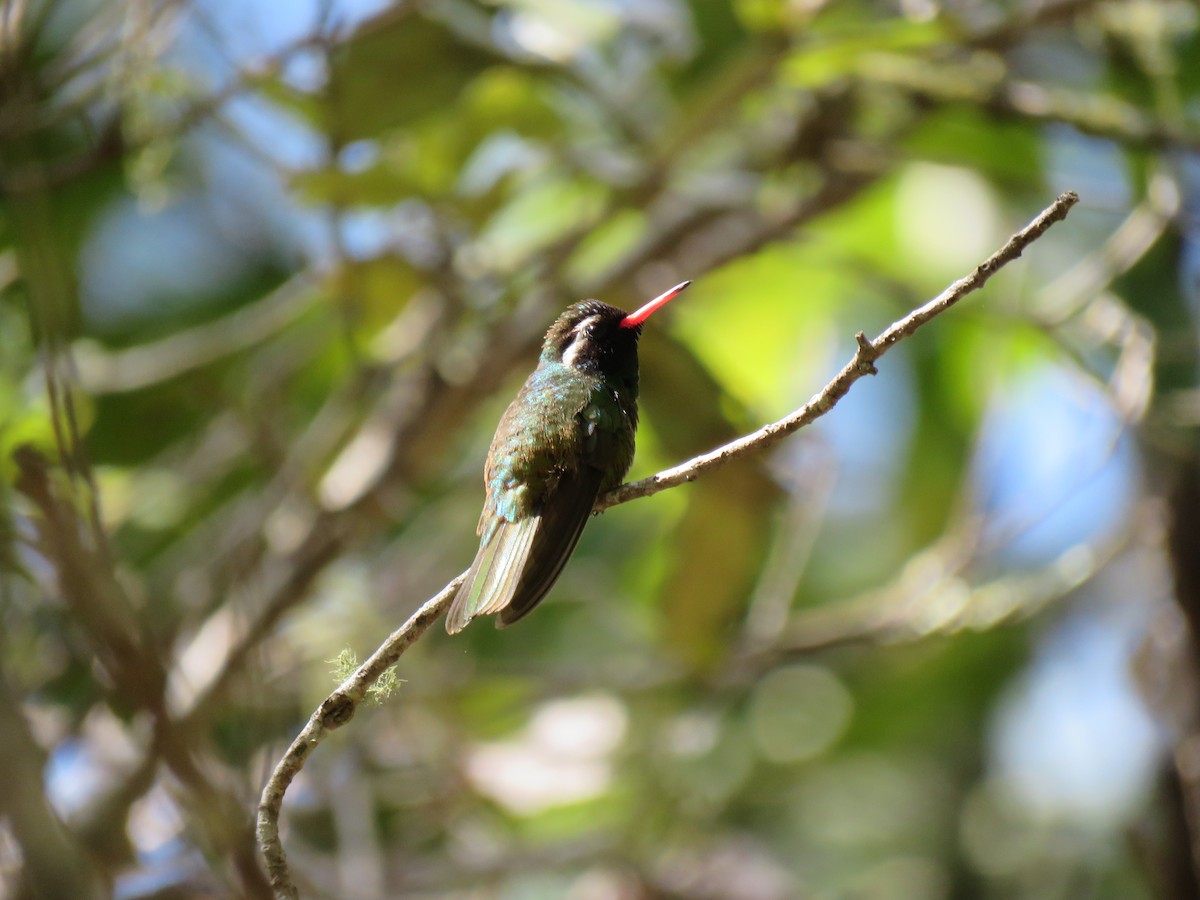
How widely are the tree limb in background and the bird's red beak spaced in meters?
0.53

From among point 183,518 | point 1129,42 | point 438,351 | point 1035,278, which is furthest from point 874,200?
point 183,518

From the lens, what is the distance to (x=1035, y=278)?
5258mm

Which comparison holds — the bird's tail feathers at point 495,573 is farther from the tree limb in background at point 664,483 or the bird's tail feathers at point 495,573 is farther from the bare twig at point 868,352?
the bare twig at point 868,352

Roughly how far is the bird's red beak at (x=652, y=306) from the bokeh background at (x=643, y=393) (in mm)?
648

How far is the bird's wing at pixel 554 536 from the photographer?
2.25 m

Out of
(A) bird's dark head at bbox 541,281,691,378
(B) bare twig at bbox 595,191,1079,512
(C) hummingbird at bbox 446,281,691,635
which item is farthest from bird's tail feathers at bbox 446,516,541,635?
(A) bird's dark head at bbox 541,281,691,378

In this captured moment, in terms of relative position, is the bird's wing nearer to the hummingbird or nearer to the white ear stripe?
the hummingbird

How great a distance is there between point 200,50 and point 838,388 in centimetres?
309

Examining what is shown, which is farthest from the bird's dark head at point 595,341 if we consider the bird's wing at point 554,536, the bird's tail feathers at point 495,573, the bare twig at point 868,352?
the bare twig at point 868,352

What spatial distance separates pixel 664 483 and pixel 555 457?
0.69m

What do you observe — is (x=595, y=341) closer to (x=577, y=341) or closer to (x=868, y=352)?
(x=577, y=341)

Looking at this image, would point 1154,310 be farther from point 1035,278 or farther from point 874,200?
point 874,200

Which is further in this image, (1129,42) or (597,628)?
(597,628)

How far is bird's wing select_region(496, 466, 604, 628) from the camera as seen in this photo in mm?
2254
